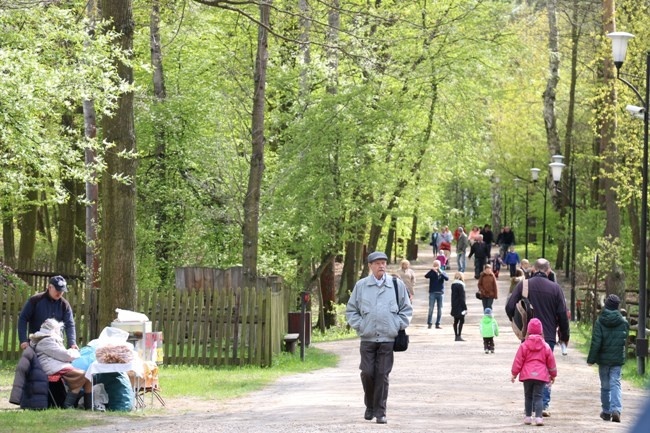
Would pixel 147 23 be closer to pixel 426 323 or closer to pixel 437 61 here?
pixel 437 61

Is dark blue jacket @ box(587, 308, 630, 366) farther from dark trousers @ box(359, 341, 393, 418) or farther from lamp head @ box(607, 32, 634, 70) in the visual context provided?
lamp head @ box(607, 32, 634, 70)

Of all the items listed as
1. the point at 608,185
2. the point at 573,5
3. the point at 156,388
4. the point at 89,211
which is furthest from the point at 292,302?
the point at 573,5

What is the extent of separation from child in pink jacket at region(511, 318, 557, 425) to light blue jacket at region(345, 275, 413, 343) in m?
1.59

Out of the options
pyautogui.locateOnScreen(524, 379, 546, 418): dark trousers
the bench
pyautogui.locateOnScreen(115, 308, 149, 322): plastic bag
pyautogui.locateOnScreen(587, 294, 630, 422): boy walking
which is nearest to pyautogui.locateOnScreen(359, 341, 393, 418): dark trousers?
pyautogui.locateOnScreen(524, 379, 546, 418): dark trousers

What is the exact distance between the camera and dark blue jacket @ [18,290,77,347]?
14.6m

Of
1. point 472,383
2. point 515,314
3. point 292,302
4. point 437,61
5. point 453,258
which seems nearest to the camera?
point 515,314

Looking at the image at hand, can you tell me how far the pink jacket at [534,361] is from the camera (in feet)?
44.8

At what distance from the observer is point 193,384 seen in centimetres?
1811

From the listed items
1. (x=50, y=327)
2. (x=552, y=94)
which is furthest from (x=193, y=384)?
(x=552, y=94)

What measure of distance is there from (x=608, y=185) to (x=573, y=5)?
1340 centimetres

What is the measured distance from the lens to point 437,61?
32938mm

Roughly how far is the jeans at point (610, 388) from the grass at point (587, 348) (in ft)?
3.80

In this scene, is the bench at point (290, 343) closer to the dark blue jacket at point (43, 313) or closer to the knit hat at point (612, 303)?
the dark blue jacket at point (43, 313)

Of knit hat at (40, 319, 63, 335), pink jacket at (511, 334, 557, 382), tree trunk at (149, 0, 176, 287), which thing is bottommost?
pink jacket at (511, 334, 557, 382)
